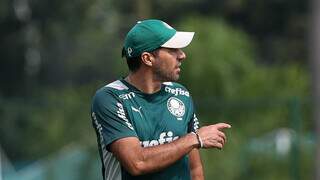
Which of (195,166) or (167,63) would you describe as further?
(195,166)

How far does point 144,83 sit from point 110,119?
10.5 inches

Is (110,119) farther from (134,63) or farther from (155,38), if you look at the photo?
(155,38)

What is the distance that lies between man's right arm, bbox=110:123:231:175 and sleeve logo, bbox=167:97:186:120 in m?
0.21

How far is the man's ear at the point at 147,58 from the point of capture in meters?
5.70

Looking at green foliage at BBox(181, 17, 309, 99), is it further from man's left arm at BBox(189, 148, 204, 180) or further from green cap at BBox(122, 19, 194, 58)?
green cap at BBox(122, 19, 194, 58)

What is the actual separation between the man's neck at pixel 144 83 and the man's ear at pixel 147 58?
6 cm

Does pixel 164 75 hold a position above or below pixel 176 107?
above

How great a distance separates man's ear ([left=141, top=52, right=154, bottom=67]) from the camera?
18.7 ft

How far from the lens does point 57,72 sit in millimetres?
28844

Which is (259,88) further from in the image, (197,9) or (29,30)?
(197,9)

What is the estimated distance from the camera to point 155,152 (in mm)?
5531

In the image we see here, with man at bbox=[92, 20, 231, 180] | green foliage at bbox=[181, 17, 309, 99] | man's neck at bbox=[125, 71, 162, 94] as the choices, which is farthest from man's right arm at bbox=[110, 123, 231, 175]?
green foliage at bbox=[181, 17, 309, 99]

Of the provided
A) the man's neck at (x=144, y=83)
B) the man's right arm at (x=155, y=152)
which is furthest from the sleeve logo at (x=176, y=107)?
the man's right arm at (x=155, y=152)

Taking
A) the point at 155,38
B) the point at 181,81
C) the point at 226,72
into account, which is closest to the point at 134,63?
the point at 155,38
